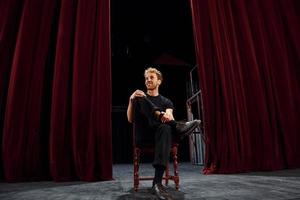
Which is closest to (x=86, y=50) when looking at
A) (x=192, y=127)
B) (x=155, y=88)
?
(x=155, y=88)

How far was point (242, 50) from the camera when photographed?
316cm

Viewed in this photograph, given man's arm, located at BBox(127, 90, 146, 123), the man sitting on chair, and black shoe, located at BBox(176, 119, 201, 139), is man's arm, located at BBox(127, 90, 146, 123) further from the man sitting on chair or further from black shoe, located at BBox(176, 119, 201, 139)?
black shoe, located at BBox(176, 119, 201, 139)

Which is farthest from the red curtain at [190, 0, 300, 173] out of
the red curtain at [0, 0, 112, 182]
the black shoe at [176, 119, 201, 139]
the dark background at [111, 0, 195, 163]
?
the dark background at [111, 0, 195, 163]

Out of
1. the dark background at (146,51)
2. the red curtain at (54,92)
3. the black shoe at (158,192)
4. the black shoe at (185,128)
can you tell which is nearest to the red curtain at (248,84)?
the red curtain at (54,92)

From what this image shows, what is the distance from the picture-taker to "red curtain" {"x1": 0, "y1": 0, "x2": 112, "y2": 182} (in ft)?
7.73

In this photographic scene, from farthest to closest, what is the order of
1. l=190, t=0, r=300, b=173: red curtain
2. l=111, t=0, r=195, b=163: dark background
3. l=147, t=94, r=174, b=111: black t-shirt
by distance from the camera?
l=111, t=0, r=195, b=163: dark background → l=190, t=0, r=300, b=173: red curtain → l=147, t=94, r=174, b=111: black t-shirt

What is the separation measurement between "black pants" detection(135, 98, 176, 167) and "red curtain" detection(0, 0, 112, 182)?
0.83 meters

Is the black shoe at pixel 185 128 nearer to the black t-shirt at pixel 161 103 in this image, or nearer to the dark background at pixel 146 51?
the black t-shirt at pixel 161 103

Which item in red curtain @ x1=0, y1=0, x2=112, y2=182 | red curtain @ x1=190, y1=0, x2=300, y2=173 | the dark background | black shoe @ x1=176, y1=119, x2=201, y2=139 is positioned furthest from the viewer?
the dark background

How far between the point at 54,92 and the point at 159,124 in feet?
4.16

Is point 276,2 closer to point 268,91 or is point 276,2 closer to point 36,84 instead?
point 268,91

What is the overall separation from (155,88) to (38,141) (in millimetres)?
1266

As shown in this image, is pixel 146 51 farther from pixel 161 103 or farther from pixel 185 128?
pixel 185 128

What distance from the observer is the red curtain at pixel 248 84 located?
2.87m
